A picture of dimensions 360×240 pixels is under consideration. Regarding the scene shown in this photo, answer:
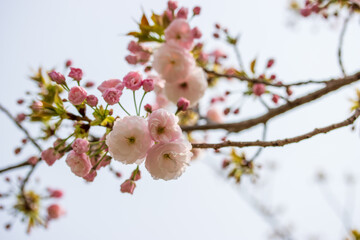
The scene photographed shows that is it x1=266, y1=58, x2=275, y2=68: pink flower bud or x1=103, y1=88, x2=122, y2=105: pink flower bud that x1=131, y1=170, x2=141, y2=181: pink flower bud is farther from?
x1=266, y1=58, x2=275, y2=68: pink flower bud

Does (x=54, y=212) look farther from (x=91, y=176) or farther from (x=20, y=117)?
(x=91, y=176)

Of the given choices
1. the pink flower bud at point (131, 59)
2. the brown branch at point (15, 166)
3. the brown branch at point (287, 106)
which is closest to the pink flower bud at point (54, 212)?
the brown branch at point (15, 166)

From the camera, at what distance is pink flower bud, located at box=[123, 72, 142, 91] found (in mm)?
1318

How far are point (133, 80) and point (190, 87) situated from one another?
0.79m

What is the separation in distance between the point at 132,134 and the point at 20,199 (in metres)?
2.49

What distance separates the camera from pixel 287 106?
2096 millimetres

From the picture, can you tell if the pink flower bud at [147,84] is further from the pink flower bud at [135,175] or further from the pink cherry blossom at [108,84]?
the pink flower bud at [135,175]

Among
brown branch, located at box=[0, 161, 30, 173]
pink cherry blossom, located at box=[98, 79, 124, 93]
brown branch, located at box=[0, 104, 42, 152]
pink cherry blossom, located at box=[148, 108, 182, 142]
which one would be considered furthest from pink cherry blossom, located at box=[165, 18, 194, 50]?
brown branch, located at box=[0, 161, 30, 173]

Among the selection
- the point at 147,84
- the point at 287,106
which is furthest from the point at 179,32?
the point at 287,106

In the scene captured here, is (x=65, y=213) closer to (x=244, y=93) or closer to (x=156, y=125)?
(x=244, y=93)

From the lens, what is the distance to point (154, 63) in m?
1.87

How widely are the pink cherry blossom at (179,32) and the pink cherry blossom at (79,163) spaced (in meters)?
0.96

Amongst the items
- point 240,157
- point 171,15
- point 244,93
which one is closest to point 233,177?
point 240,157

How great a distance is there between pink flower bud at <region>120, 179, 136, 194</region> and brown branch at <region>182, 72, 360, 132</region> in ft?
2.90
